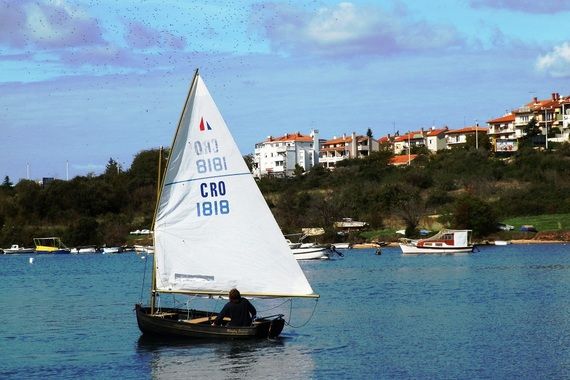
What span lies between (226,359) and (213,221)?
252 inches

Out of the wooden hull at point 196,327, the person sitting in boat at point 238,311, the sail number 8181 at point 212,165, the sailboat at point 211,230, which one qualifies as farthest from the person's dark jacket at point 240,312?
the sail number 8181 at point 212,165

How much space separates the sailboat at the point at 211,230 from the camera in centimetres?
3997

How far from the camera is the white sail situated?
131 feet

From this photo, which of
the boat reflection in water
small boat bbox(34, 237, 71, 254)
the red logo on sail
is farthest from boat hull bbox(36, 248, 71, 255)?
the red logo on sail

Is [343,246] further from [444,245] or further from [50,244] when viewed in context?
[50,244]

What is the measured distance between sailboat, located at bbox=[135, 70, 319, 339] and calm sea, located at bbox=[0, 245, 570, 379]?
2.25m

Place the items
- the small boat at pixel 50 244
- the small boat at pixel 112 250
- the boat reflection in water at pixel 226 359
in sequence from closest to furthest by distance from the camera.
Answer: the boat reflection in water at pixel 226 359 → the small boat at pixel 112 250 → the small boat at pixel 50 244

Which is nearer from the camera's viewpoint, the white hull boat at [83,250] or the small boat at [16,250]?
the white hull boat at [83,250]

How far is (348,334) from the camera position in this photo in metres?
44.4

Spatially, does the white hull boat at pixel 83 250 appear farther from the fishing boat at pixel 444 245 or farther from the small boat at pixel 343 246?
the fishing boat at pixel 444 245

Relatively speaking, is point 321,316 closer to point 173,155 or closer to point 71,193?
point 173,155

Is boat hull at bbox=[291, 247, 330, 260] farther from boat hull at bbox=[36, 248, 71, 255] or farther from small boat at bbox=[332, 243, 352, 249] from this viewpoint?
boat hull at bbox=[36, 248, 71, 255]

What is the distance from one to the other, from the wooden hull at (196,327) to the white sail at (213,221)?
1.31 meters

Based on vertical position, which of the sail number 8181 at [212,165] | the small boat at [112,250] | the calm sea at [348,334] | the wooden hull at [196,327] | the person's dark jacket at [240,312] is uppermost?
the sail number 8181 at [212,165]
